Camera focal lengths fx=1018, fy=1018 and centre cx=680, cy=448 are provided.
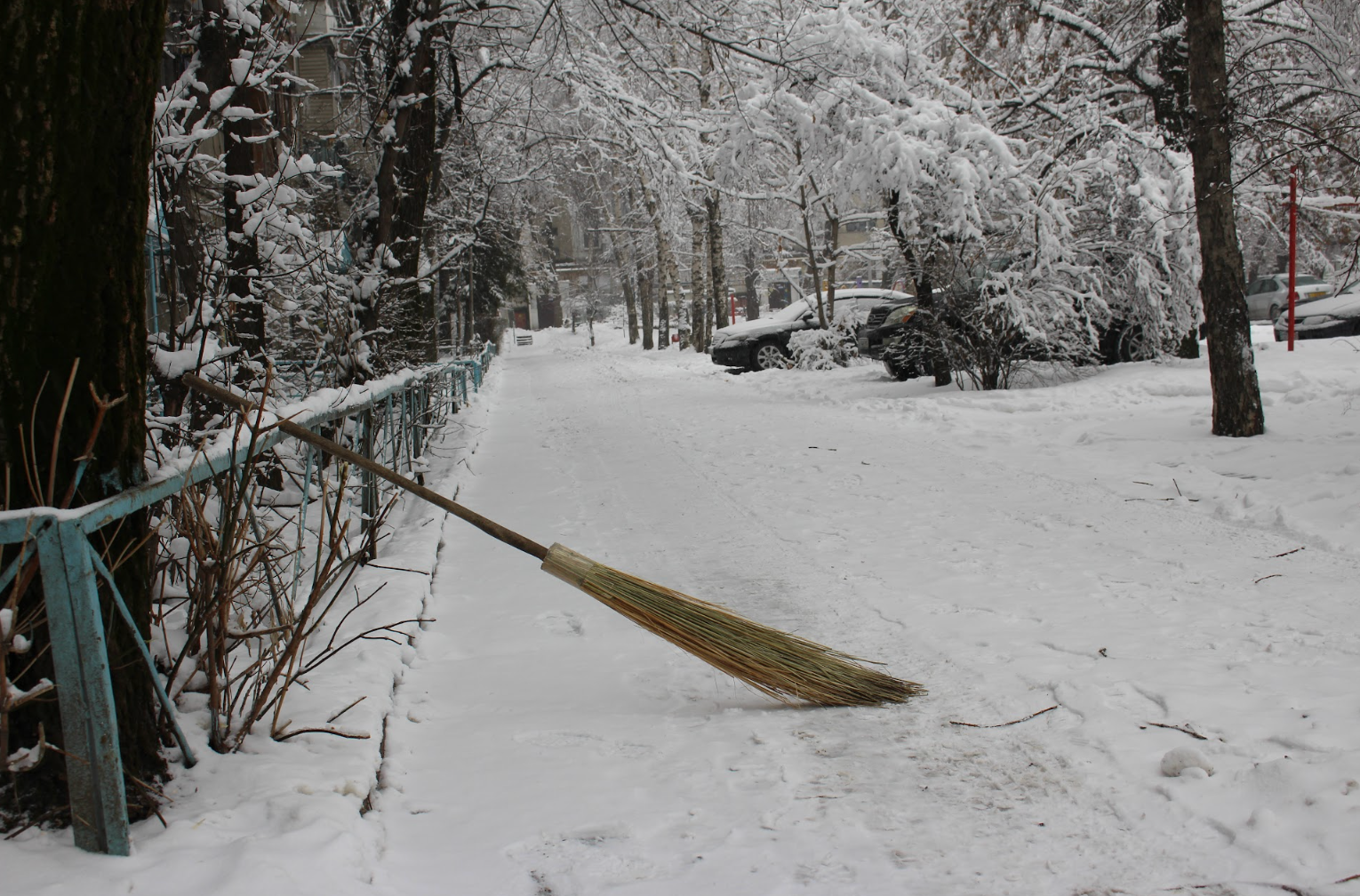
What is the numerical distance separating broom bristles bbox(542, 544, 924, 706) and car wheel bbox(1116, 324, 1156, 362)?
11.8 m

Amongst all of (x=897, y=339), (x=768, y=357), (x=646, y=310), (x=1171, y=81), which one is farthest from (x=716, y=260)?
(x=1171, y=81)

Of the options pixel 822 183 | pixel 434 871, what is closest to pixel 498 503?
pixel 434 871

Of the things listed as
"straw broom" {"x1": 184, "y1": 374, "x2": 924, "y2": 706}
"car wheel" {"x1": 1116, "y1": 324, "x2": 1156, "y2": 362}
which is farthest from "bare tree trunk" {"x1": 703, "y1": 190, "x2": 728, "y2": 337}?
"straw broom" {"x1": 184, "y1": 374, "x2": 924, "y2": 706}

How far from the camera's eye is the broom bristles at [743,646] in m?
3.45

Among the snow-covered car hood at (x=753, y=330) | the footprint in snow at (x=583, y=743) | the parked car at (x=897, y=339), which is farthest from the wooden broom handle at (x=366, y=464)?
the snow-covered car hood at (x=753, y=330)

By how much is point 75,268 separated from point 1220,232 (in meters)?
8.06

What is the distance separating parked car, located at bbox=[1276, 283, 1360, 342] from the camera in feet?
56.5

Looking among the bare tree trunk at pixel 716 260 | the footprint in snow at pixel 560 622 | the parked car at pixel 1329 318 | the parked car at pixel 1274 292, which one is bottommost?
the footprint in snow at pixel 560 622

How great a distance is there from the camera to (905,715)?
3.32 metres

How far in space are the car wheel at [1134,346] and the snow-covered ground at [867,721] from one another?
6851 mm

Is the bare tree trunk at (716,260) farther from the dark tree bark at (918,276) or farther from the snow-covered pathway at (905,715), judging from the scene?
the snow-covered pathway at (905,715)

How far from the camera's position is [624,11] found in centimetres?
1141

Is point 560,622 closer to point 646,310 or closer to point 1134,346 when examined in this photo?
point 1134,346

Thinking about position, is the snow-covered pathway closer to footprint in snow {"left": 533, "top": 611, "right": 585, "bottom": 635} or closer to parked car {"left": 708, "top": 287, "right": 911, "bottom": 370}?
footprint in snow {"left": 533, "top": 611, "right": 585, "bottom": 635}
